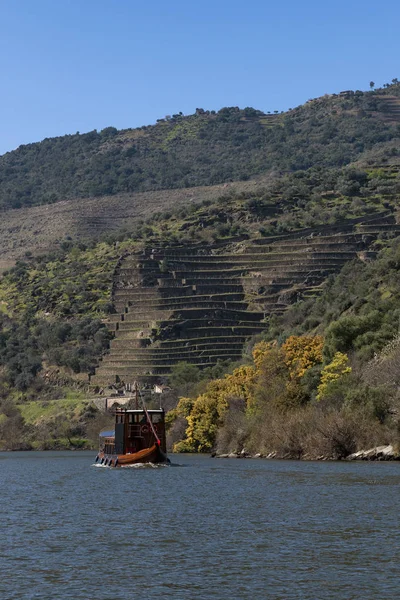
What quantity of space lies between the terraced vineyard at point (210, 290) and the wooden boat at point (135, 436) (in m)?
47.3

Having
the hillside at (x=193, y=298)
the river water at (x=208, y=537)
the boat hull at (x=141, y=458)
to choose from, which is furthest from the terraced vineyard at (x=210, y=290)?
the river water at (x=208, y=537)

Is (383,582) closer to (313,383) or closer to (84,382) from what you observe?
(313,383)

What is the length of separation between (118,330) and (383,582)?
396 ft

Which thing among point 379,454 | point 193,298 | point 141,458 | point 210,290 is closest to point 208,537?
point 379,454

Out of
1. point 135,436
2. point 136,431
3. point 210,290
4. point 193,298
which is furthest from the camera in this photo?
point 210,290

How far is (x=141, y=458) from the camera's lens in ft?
280

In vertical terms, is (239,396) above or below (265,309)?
below

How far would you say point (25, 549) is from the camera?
39219 millimetres

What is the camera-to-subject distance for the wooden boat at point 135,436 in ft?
282

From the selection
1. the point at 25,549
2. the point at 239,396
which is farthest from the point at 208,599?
the point at 239,396

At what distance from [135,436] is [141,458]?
3.15m

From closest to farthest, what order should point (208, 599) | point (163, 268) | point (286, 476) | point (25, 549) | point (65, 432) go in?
point (208, 599) → point (25, 549) → point (286, 476) → point (65, 432) → point (163, 268)

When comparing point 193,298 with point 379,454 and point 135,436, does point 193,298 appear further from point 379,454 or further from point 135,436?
point 379,454

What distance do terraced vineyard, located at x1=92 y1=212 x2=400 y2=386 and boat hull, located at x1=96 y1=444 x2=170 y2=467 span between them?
1943 inches
